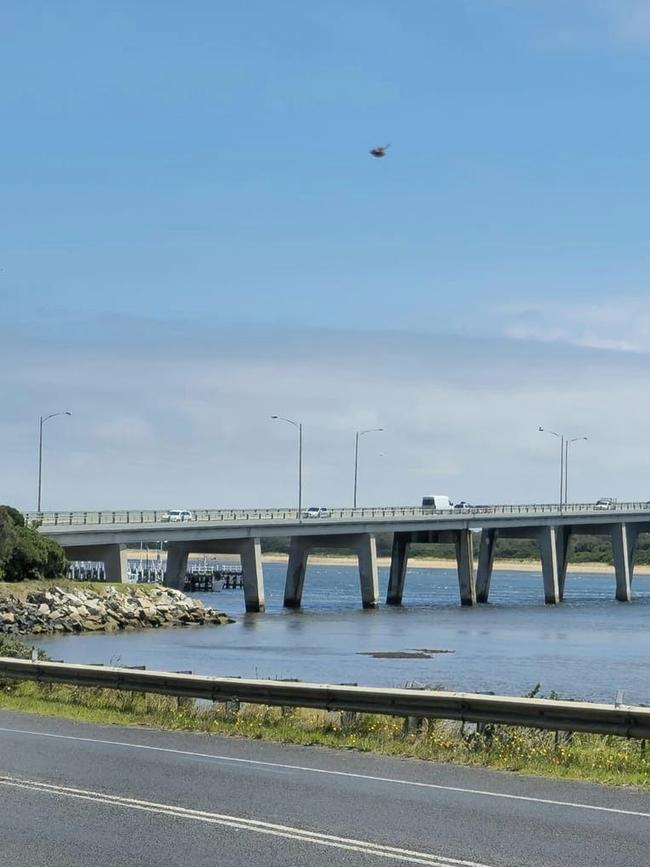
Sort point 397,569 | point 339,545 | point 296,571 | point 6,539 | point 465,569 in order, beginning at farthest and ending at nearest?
point 397,569 → point 465,569 → point 339,545 → point 296,571 → point 6,539

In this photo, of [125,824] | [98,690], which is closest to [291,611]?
[98,690]

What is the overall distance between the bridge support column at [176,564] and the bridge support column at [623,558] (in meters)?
53.5

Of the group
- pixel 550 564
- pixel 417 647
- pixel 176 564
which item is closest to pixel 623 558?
pixel 550 564

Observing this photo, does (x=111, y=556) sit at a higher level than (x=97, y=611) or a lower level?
higher

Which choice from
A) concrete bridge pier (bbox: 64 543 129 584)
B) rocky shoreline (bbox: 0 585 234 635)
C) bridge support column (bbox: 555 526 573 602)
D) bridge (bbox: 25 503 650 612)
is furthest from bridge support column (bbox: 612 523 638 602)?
concrete bridge pier (bbox: 64 543 129 584)

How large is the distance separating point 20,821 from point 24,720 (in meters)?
11.2

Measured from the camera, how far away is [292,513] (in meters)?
120

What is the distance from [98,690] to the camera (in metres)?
29.2

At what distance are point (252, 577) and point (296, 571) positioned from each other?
40.3 ft

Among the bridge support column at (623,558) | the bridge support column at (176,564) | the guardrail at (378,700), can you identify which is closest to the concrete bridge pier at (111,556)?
the bridge support column at (176,564)

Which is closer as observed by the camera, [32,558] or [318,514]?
[32,558]

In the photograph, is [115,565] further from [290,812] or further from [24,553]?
[290,812]

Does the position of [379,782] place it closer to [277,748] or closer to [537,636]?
[277,748]

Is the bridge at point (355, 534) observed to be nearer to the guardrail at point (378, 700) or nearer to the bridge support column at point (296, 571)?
the bridge support column at point (296, 571)
